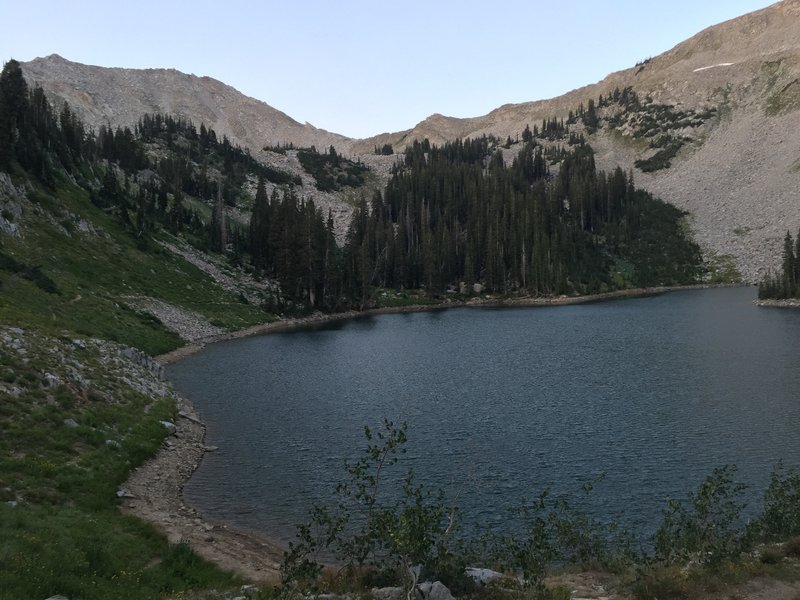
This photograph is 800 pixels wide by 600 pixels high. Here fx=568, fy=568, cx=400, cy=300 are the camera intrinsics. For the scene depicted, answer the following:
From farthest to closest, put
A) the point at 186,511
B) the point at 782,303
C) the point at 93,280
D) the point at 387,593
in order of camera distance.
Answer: the point at 782,303 → the point at 93,280 → the point at 186,511 → the point at 387,593

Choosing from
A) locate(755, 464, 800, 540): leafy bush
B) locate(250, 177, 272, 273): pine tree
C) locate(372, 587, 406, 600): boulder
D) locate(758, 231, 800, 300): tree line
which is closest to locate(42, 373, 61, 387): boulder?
locate(372, 587, 406, 600): boulder

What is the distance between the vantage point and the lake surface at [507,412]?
3028 centimetres

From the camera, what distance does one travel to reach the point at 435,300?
148 metres

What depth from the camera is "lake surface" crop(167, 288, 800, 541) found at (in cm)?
3028

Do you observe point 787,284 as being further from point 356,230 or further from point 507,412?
point 356,230

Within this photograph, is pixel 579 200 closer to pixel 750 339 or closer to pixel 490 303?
pixel 490 303

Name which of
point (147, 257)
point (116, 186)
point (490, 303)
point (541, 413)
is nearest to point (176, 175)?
point (116, 186)

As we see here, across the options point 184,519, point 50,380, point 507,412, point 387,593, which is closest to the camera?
point 387,593

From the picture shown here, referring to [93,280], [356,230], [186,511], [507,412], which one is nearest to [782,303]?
[507,412]

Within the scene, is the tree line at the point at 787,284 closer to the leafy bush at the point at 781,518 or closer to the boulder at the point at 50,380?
the leafy bush at the point at 781,518

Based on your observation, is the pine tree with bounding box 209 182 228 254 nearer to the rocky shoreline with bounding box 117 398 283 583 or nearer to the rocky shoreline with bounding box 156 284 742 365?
the rocky shoreline with bounding box 156 284 742 365

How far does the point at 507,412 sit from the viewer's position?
45.2 meters

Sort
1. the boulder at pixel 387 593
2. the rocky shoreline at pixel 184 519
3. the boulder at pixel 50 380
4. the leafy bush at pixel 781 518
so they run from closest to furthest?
the boulder at pixel 387 593, the leafy bush at pixel 781 518, the rocky shoreline at pixel 184 519, the boulder at pixel 50 380

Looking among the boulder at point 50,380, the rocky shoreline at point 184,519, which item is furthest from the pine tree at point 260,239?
the rocky shoreline at point 184,519
